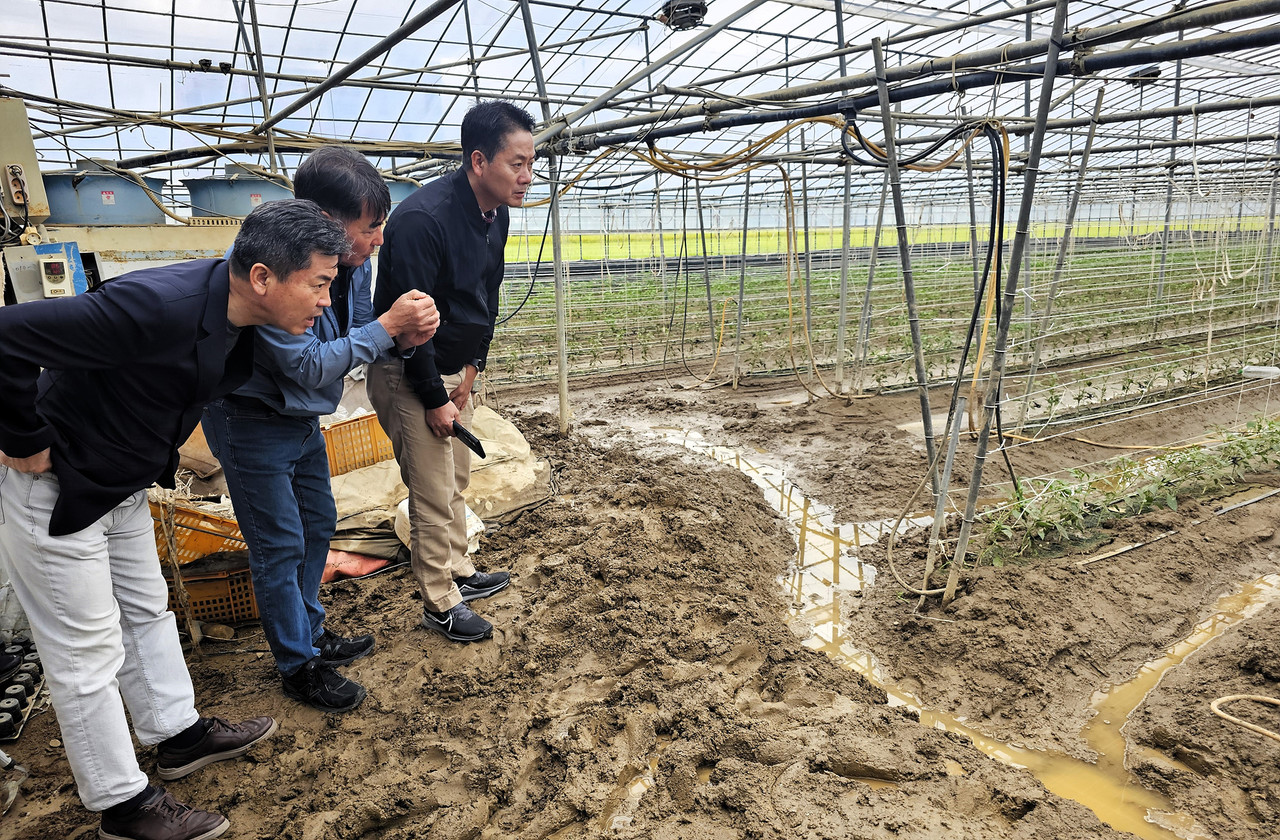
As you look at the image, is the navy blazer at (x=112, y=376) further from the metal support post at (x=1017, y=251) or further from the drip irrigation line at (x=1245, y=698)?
the drip irrigation line at (x=1245, y=698)

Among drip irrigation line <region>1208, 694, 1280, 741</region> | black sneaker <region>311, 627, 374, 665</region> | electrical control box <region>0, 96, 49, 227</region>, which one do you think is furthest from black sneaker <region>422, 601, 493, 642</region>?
drip irrigation line <region>1208, 694, 1280, 741</region>

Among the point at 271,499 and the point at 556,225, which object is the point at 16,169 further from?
the point at 556,225

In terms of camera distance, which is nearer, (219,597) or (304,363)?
(304,363)

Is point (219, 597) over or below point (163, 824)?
over

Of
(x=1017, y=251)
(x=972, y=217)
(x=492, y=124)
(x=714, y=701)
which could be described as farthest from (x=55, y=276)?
(x=972, y=217)

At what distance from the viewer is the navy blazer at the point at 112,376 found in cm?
160

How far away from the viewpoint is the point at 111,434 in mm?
1817

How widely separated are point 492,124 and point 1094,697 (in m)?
3.33

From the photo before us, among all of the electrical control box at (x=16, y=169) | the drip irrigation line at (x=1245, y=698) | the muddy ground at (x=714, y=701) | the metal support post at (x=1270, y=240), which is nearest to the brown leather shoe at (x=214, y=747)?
the muddy ground at (x=714, y=701)

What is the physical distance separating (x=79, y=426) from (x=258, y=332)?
1.74 feet

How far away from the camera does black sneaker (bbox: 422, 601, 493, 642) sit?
2.94m

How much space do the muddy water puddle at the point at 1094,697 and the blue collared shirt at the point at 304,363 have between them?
169 cm

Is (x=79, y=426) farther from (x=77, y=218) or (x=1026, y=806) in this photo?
(x=77, y=218)

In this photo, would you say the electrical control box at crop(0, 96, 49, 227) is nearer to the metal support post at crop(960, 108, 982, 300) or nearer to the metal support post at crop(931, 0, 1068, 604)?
the metal support post at crop(931, 0, 1068, 604)
